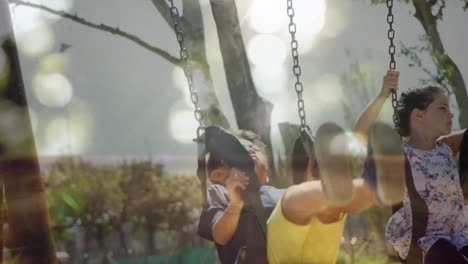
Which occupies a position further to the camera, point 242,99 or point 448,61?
point 448,61

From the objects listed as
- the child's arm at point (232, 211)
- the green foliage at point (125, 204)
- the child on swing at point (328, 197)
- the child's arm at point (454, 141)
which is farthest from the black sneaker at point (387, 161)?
the green foliage at point (125, 204)

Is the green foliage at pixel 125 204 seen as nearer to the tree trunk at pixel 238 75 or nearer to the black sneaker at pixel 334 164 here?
the tree trunk at pixel 238 75

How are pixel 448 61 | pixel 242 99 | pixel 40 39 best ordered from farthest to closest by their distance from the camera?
pixel 448 61
pixel 242 99
pixel 40 39

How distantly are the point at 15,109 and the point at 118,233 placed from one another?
2.25 metres

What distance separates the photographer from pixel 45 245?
231cm

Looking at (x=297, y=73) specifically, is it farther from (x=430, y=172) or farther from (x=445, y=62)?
(x=445, y=62)

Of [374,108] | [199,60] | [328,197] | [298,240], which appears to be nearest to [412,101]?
[374,108]

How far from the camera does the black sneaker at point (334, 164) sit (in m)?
2.30

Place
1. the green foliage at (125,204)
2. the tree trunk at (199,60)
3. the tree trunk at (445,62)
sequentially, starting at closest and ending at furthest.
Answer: the tree trunk at (199,60), the tree trunk at (445,62), the green foliage at (125,204)

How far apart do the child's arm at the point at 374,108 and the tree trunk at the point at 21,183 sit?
3.93 feet

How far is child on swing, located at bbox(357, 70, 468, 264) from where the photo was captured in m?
2.43

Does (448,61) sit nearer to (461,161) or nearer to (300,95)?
(461,161)

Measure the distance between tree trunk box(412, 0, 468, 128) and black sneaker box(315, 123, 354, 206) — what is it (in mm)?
1563

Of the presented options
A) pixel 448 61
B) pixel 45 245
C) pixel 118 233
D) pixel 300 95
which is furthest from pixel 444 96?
pixel 118 233
